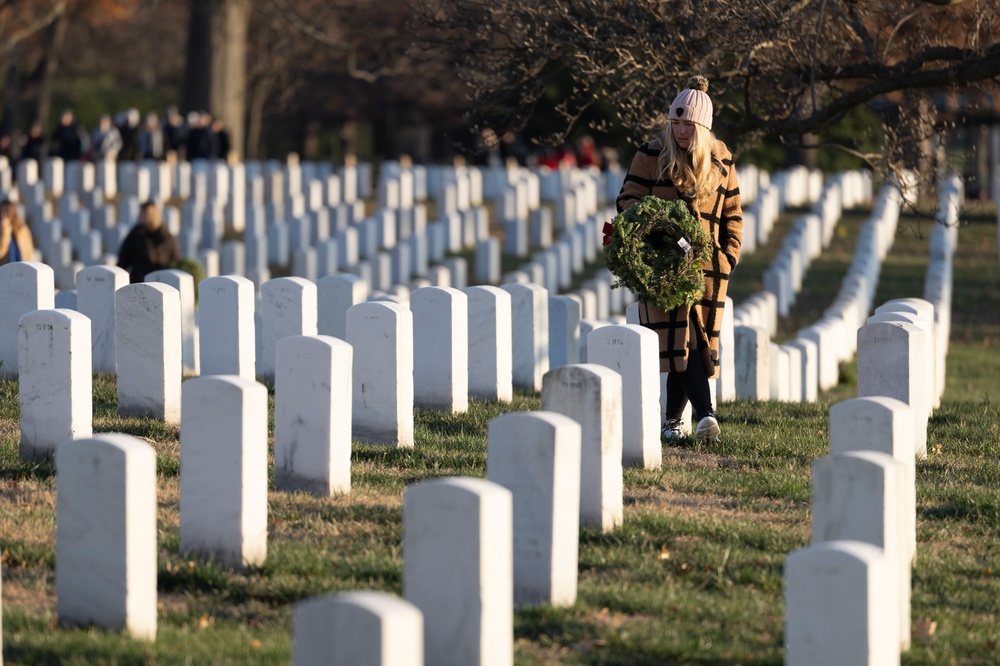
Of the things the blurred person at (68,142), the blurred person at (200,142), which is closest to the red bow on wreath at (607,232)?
the blurred person at (200,142)

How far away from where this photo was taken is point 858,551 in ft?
13.7

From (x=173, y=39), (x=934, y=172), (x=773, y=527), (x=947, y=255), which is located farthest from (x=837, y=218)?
(x=173, y=39)

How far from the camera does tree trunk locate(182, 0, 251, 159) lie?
29.8 metres

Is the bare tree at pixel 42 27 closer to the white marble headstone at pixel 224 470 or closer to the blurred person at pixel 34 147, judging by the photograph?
the blurred person at pixel 34 147

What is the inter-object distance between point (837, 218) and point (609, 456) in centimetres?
2333

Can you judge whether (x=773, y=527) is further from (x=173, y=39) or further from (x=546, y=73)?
(x=173, y=39)

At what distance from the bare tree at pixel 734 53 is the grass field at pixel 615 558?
2.64 m

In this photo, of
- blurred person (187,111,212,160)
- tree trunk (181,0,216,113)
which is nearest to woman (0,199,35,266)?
blurred person (187,111,212,160)

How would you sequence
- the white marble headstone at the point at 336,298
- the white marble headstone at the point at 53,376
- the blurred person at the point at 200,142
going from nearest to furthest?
the white marble headstone at the point at 53,376 → the white marble headstone at the point at 336,298 → the blurred person at the point at 200,142

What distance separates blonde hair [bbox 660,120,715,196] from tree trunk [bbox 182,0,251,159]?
22.4m

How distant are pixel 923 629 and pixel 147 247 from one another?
36.2 ft

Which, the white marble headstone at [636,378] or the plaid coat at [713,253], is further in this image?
the plaid coat at [713,253]

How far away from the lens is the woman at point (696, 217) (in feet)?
25.1

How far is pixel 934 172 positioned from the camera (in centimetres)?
1158
